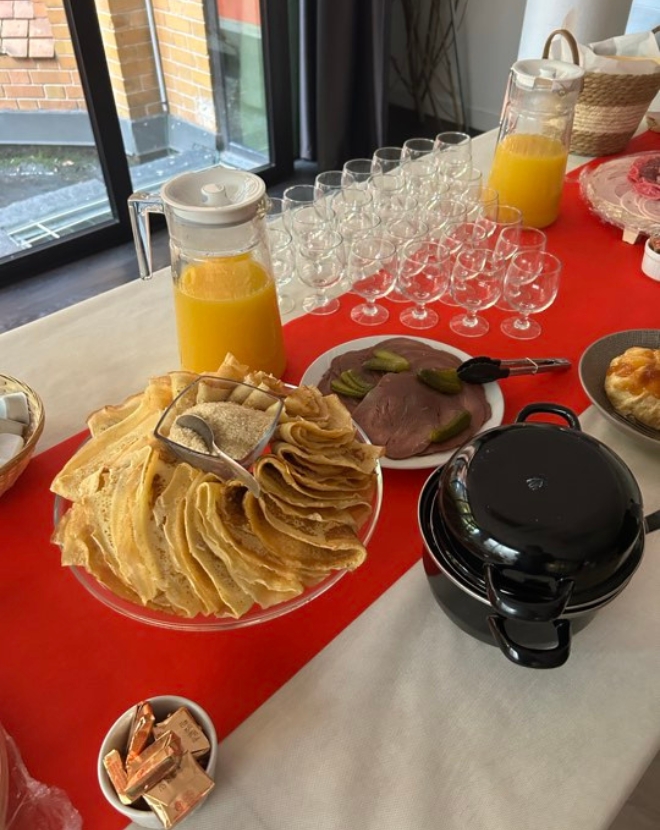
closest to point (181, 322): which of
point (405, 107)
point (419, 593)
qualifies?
point (419, 593)

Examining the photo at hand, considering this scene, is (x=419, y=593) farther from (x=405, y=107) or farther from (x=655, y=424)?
(x=405, y=107)

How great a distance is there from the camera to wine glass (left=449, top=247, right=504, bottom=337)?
98 centimetres

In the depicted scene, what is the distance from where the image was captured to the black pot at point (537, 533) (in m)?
0.49

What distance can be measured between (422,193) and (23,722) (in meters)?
0.98

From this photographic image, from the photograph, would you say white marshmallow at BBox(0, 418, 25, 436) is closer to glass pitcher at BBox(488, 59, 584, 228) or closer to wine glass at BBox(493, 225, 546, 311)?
wine glass at BBox(493, 225, 546, 311)

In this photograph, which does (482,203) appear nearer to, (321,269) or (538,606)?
(321,269)

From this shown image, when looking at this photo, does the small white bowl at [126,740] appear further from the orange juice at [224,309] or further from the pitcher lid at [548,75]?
the pitcher lid at [548,75]

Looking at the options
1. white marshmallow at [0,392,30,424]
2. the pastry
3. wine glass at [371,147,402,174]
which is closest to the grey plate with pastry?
the pastry

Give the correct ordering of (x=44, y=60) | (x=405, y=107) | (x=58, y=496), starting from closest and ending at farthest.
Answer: (x=58, y=496) → (x=44, y=60) → (x=405, y=107)

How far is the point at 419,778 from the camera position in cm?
53

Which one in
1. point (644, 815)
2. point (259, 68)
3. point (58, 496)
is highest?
point (58, 496)

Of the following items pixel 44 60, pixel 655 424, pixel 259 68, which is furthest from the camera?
pixel 259 68

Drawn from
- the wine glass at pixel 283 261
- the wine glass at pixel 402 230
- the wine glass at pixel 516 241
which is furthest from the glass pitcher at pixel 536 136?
the wine glass at pixel 283 261

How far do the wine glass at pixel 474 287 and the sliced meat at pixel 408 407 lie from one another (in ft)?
0.43
